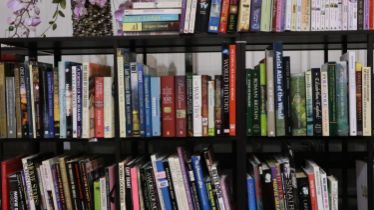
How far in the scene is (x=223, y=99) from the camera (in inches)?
63.1

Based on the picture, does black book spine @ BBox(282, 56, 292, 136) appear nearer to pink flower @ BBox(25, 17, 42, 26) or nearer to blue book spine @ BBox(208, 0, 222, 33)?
blue book spine @ BBox(208, 0, 222, 33)

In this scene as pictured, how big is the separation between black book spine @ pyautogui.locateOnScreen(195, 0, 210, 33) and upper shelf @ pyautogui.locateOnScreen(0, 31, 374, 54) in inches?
1.4

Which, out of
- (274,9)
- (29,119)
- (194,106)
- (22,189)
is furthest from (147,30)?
(22,189)

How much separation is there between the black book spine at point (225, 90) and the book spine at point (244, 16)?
0.09 m

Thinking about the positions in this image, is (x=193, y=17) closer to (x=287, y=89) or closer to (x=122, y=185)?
(x=287, y=89)

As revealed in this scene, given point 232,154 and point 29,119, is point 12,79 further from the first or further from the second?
point 232,154

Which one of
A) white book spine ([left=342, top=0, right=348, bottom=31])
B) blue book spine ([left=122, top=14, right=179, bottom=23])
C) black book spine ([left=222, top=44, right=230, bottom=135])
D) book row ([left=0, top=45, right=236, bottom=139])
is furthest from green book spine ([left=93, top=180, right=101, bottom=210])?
white book spine ([left=342, top=0, right=348, bottom=31])

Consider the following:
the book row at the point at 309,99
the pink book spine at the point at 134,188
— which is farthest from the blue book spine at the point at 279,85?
the pink book spine at the point at 134,188

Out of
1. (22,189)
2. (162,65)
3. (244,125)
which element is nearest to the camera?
(244,125)

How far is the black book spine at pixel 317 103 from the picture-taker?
1.59 m

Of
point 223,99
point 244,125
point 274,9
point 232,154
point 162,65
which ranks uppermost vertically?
point 274,9

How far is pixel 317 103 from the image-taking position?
1.59m

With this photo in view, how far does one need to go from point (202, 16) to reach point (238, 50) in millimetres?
198

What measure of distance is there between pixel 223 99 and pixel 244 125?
13cm
